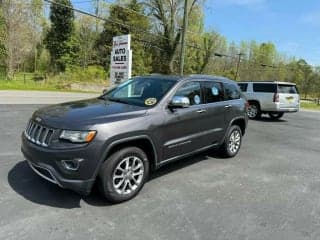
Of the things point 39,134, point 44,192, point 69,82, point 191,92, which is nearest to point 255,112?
point 191,92

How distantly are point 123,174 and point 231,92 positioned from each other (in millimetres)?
3490

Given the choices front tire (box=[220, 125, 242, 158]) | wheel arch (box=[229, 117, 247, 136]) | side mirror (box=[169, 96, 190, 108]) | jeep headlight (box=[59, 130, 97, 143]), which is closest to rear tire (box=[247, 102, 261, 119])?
wheel arch (box=[229, 117, 247, 136])

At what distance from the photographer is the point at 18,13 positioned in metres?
34.5

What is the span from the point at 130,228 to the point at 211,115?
9.63 feet

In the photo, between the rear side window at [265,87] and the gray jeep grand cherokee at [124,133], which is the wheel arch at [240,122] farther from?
the rear side window at [265,87]

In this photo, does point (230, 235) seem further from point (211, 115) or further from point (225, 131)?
point (225, 131)

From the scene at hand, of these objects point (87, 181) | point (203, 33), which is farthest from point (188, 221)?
point (203, 33)

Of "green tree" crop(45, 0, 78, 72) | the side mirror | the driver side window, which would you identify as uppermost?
"green tree" crop(45, 0, 78, 72)

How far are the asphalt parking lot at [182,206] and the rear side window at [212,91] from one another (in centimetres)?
124

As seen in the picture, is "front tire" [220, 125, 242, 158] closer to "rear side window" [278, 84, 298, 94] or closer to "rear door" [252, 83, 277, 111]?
"rear door" [252, 83, 277, 111]

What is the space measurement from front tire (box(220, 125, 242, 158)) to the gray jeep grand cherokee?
1.77 feet

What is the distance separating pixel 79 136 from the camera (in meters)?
4.12

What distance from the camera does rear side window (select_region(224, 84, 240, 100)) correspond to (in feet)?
23.0

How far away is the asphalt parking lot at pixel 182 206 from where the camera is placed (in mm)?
3844
